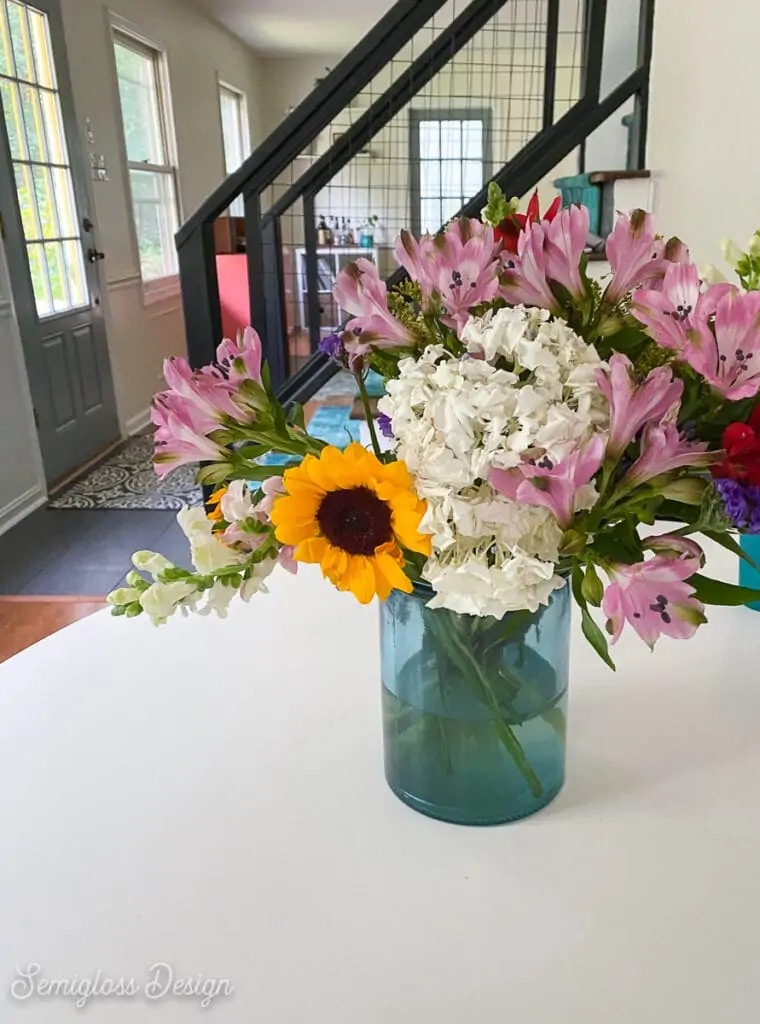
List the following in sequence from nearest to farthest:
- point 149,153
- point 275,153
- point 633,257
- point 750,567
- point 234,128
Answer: point 633,257 < point 750,567 < point 275,153 < point 149,153 < point 234,128

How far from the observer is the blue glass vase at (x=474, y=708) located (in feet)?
2.02

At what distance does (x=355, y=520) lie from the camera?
1.67ft

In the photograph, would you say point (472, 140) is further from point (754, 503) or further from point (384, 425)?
point (754, 503)

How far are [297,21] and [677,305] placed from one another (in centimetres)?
663

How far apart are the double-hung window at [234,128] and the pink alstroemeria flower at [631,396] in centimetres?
657

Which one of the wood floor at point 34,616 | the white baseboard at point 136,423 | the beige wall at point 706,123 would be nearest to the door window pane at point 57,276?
the white baseboard at point 136,423

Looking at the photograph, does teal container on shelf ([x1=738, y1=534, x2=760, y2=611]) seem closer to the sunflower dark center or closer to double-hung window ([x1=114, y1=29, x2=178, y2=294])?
the sunflower dark center

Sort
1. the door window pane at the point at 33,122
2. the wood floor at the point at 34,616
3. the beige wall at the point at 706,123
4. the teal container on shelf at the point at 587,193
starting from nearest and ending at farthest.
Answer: the beige wall at the point at 706,123
the wood floor at the point at 34,616
the teal container on shelf at the point at 587,193
the door window pane at the point at 33,122

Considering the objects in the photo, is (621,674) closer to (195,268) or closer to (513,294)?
(513,294)

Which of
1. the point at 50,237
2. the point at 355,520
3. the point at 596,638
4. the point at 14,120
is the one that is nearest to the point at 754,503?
the point at 596,638

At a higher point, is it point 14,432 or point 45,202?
point 45,202

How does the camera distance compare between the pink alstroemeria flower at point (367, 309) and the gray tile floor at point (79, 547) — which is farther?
the gray tile floor at point (79, 547)

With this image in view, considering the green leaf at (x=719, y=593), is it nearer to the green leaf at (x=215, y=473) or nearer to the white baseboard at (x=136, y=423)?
the green leaf at (x=215, y=473)

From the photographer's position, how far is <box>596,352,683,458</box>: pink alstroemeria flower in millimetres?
461
